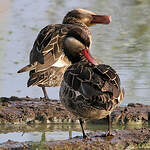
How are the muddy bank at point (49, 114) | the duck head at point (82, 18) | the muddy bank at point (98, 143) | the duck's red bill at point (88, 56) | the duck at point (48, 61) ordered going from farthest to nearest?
the duck head at point (82, 18) < the duck at point (48, 61) < the muddy bank at point (49, 114) < the duck's red bill at point (88, 56) < the muddy bank at point (98, 143)

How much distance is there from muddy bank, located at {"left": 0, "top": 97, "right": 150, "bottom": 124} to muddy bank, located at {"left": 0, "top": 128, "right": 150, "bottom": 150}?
1.07 meters

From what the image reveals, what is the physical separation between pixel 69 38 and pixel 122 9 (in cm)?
883

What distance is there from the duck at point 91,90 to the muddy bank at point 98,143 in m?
0.14

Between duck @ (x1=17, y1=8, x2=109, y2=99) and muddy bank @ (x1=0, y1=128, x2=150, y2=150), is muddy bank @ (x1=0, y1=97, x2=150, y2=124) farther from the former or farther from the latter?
muddy bank @ (x1=0, y1=128, x2=150, y2=150)

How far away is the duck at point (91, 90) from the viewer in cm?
686

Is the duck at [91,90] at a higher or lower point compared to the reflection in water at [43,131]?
higher

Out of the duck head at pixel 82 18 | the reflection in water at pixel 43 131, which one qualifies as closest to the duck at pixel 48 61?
the reflection in water at pixel 43 131

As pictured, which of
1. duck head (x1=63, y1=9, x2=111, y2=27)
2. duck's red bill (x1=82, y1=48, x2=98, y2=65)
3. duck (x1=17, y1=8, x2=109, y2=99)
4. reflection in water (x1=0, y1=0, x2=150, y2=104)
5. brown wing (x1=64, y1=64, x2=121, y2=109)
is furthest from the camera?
duck head (x1=63, y1=9, x2=111, y2=27)

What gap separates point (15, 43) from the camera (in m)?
13.5

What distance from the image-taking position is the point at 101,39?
1384cm

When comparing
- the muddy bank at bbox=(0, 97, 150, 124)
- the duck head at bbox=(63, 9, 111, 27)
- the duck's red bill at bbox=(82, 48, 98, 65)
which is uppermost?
the duck head at bbox=(63, 9, 111, 27)

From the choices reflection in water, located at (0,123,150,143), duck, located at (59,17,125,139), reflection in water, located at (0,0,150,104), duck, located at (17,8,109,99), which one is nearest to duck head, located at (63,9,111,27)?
reflection in water, located at (0,0,150,104)

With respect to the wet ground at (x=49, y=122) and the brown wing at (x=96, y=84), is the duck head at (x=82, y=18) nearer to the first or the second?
the wet ground at (x=49, y=122)

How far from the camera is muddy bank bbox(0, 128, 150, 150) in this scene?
7148 mm
